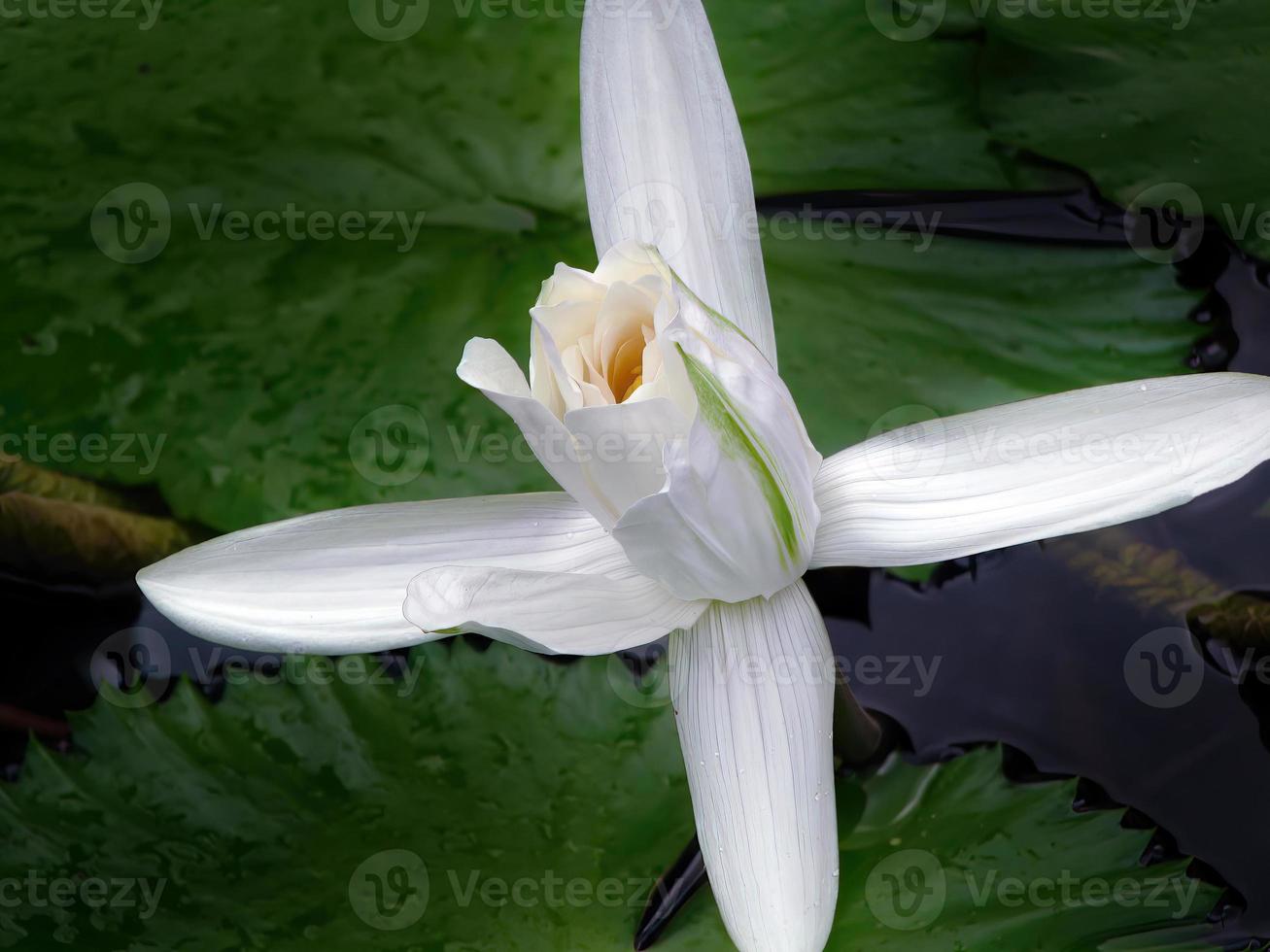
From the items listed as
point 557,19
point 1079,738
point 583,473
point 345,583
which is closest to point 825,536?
point 583,473

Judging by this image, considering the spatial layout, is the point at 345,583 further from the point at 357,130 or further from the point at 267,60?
the point at 267,60

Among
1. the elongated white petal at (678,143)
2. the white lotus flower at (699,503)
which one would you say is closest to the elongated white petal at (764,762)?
the white lotus flower at (699,503)

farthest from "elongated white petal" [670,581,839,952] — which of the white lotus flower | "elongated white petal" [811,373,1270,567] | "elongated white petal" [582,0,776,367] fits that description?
"elongated white petal" [582,0,776,367]

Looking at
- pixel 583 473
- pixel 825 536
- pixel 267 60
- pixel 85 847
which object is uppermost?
pixel 267 60

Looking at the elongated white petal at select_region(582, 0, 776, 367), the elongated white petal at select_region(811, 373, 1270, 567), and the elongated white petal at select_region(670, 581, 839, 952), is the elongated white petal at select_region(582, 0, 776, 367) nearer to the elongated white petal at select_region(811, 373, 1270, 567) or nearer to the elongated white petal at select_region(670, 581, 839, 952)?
the elongated white petal at select_region(811, 373, 1270, 567)

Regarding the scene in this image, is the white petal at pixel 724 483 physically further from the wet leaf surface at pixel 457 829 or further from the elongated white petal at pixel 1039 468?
the wet leaf surface at pixel 457 829

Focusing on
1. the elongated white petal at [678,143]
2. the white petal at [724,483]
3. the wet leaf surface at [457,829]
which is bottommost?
the wet leaf surface at [457,829]

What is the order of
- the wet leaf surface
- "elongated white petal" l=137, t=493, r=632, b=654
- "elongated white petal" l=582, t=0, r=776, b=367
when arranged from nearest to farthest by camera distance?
"elongated white petal" l=137, t=493, r=632, b=654 < "elongated white petal" l=582, t=0, r=776, b=367 < the wet leaf surface
